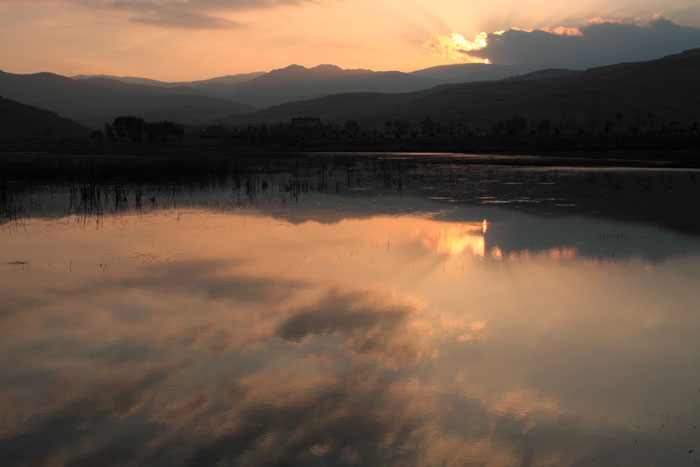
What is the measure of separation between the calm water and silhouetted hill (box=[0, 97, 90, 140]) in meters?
131

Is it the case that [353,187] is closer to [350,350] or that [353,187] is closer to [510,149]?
[350,350]

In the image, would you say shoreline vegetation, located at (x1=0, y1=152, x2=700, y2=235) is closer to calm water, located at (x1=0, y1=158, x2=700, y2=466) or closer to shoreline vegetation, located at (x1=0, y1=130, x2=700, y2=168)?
calm water, located at (x1=0, y1=158, x2=700, y2=466)

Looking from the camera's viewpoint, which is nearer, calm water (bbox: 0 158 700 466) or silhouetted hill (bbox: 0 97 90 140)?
calm water (bbox: 0 158 700 466)

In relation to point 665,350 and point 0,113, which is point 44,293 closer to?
point 665,350

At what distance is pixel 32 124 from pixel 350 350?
159 metres

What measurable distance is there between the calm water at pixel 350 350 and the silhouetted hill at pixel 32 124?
131 m

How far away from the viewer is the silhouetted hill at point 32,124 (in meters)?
137

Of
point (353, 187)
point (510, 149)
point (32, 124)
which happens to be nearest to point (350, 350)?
point (353, 187)

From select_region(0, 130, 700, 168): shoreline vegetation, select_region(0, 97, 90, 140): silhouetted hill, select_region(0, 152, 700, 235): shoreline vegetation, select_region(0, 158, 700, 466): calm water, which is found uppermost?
select_region(0, 97, 90, 140): silhouetted hill

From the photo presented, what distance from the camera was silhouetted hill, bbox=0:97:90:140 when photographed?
449 feet

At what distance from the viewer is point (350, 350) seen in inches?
416

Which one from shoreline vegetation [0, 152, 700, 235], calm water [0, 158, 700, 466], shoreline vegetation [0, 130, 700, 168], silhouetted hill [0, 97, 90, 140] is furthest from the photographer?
silhouetted hill [0, 97, 90, 140]

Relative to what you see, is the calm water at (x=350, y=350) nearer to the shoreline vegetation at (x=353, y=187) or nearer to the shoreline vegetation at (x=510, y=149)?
the shoreline vegetation at (x=353, y=187)

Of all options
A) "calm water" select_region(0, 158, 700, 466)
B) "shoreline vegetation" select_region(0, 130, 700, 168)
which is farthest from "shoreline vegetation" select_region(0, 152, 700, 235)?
"shoreline vegetation" select_region(0, 130, 700, 168)
